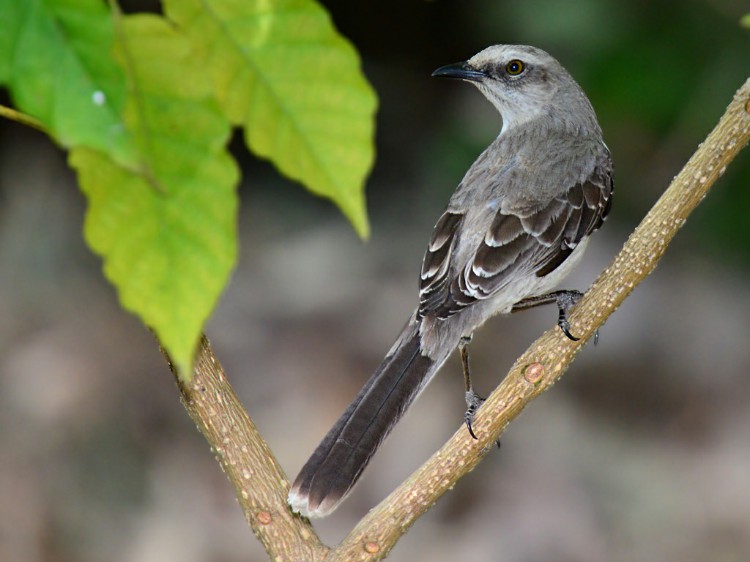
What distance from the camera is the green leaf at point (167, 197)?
1.03 metres

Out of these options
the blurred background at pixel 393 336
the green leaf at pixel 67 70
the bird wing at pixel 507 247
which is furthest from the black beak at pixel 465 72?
the green leaf at pixel 67 70

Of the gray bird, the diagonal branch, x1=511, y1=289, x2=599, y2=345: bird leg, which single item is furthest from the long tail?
x1=511, y1=289, x2=599, y2=345: bird leg

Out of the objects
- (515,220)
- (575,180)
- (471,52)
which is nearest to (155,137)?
(515,220)

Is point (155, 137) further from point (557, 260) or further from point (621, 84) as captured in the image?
point (621, 84)

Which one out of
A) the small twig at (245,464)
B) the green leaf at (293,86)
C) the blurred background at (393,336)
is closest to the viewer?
the green leaf at (293,86)

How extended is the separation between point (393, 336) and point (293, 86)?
5.96 m

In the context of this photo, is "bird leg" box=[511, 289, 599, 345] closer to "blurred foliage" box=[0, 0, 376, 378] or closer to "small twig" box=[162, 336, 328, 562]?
"small twig" box=[162, 336, 328, 562]

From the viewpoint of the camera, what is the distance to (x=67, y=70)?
3.30ft

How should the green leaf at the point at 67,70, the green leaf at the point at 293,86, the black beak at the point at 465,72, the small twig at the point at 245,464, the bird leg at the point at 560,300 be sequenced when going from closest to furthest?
the green leaf at the point at 67,70 → the green leaf at the point at 293,86 → the small twig at the point at 245,464 → the bird leg at the point at 560,300 → the black beak at the point at 465,72

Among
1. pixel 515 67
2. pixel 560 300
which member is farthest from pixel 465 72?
pixel 560 300

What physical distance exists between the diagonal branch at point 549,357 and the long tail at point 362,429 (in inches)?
4.8

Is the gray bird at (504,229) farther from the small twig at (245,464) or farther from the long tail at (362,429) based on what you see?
the small twig at (245,464)

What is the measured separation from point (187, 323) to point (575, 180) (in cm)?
277

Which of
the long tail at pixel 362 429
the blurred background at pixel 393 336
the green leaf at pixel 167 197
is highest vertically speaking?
the green leaf at pixel 167 197
